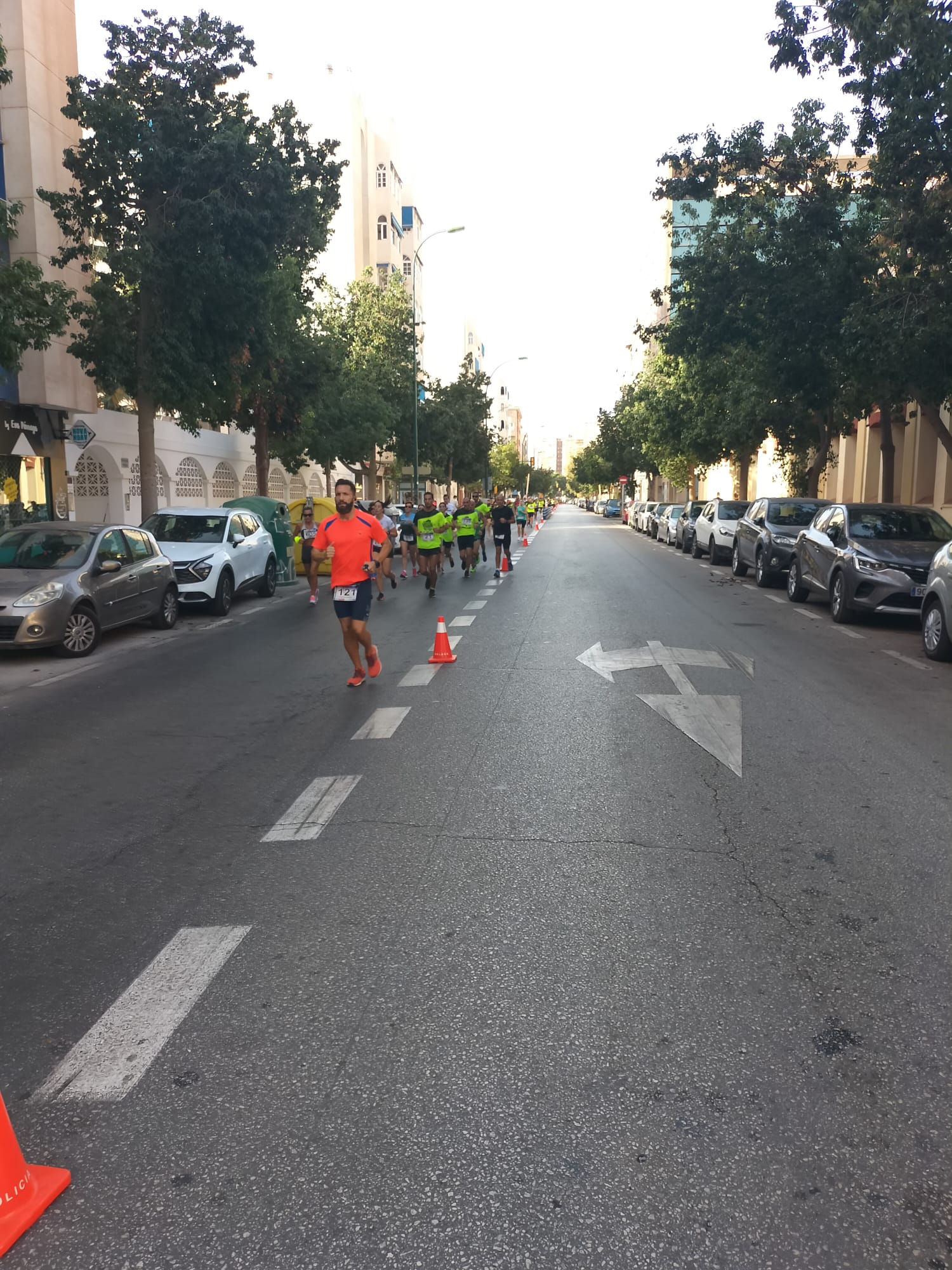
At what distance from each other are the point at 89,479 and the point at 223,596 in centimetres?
1538

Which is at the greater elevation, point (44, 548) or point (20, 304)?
point (20, 304)

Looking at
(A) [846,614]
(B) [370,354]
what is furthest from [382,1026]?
(B) [370,354]

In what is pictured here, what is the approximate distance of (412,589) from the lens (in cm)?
1994

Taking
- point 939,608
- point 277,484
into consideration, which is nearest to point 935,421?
point 939,608

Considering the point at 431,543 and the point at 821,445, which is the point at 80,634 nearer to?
the point at 431,543

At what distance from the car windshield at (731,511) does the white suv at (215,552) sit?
42.1 feet

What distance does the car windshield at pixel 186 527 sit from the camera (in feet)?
56.2

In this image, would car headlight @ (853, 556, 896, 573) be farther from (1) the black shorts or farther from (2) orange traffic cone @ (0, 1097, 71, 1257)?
(2) orange traffic cone @ (0, 1097, 71, 1257)

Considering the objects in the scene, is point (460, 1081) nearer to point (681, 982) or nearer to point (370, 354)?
point (681, 982)

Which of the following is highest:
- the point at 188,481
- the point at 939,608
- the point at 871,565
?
the point at 188,481

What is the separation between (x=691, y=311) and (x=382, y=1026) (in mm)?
20335

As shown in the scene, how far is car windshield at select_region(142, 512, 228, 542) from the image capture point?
17.1 meters

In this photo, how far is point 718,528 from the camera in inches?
1063

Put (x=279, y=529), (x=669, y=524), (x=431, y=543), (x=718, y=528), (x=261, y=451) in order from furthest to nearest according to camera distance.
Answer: (x=669, y=524) < (x=261, y=451) < (x=718, y=528) < (x=279, y=529) < (x=431, y=543)
